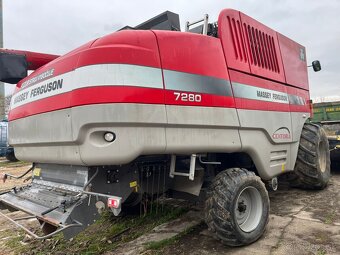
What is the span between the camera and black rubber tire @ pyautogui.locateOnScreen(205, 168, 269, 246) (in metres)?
3.26

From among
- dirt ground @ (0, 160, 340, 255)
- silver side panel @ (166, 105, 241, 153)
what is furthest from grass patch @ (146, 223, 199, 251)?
silver side panel @ (166, 105, 241, 153)

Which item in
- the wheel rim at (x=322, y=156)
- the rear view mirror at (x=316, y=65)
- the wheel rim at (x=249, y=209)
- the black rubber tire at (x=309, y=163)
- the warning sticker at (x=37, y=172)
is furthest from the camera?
the rear view mirror at (x=316, y=65)

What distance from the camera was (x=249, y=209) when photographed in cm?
376

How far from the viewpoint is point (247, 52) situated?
3873mm

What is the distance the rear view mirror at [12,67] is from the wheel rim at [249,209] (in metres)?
2.87

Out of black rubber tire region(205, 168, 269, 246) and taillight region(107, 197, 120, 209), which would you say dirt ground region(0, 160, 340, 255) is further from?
taillight region(107, 197, 120, 209)

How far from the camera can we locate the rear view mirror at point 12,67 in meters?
3.69

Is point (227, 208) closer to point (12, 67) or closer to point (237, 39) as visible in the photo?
point (237, 39)

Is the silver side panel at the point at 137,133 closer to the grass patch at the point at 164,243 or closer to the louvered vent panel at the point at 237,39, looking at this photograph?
the louvered vent panel at the point at 237,39

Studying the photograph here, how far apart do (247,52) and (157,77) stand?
4.86 feet

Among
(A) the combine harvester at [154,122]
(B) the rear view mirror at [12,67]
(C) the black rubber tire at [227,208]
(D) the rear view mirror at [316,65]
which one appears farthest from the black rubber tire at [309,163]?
(B) the rear view mirror at [12,67]

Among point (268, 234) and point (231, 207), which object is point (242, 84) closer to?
point (231, 207)

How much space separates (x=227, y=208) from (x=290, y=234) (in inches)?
40.8

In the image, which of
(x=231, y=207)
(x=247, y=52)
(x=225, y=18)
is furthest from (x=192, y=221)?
(x=225, y=18)
